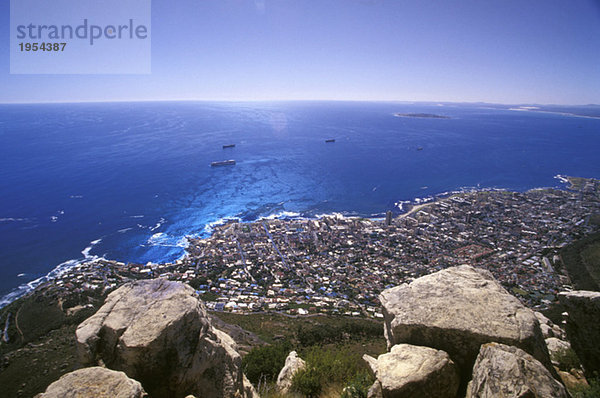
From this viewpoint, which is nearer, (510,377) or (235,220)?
(510,377)

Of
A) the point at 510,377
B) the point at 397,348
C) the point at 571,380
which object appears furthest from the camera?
the point at 571,380

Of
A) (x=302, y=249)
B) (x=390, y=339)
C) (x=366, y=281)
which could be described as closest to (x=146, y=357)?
(x=390, y=339)

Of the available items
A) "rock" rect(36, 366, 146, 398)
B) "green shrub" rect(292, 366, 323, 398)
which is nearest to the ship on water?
"green shrub" rect(292, 366, 323, 398)

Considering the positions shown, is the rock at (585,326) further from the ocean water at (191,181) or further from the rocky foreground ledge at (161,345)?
the ocean water at (191,181)

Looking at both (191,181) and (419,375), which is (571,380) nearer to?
(419,375)

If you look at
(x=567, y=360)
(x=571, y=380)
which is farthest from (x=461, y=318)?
(x=567, y=360)

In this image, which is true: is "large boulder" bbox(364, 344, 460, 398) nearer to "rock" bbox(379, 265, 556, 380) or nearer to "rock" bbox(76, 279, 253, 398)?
"rock" bbox(379, 265, 556, 380)

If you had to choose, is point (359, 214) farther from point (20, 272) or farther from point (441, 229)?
point (20, 272)
